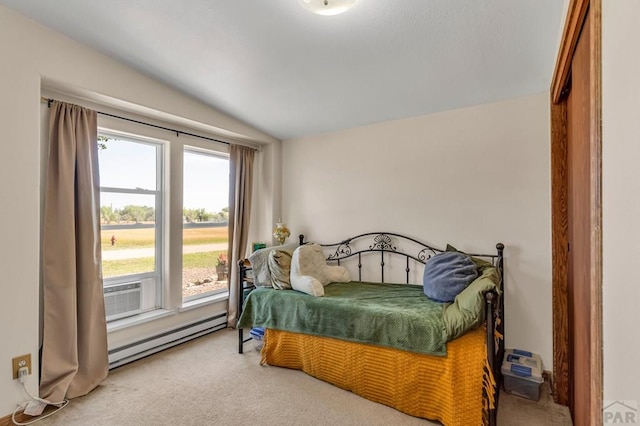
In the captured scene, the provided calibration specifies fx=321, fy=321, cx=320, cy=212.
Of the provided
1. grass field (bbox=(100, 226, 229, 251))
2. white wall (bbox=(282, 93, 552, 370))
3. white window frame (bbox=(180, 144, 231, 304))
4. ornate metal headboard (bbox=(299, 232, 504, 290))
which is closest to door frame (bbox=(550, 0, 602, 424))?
white wall (bbox=(282, 93, 552, 370))

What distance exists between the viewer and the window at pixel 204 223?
11.1 ft

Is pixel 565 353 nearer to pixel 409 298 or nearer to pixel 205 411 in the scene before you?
pixel 409 298

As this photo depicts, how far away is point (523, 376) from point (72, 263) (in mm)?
3266

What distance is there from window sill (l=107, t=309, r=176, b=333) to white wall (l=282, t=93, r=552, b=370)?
1.71 m

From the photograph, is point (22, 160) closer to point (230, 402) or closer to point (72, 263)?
point (72, 263)

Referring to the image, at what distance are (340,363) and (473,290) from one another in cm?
108

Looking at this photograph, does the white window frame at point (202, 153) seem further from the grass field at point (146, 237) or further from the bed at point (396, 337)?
the bed at point (396, 337)

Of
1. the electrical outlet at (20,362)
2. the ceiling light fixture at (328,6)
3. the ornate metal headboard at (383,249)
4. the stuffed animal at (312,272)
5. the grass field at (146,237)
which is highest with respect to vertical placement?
the ceiling light fixture at (328,6)

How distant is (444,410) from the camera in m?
1.91

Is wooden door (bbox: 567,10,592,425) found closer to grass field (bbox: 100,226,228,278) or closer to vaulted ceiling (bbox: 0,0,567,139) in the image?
vaulted ceiling (bbox: 0,0,567,139)

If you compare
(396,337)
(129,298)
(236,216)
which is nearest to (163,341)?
(129,298)

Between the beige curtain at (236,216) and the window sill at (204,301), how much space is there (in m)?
0.11

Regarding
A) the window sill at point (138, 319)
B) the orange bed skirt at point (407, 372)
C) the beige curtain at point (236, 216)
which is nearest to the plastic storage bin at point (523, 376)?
the orange bed skirt at point (407, 372)

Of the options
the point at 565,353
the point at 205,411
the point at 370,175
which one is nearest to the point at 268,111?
the point at 370,175
